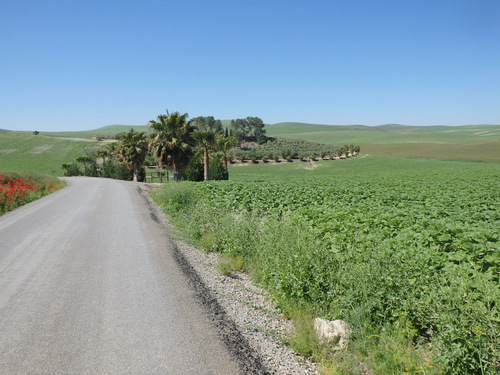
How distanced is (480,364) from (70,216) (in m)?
15.9

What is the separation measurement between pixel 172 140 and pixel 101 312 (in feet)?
110

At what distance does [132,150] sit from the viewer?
52000 mm

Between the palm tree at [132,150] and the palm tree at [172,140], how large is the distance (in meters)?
14.0

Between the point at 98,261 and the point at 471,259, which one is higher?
the point at 471,259

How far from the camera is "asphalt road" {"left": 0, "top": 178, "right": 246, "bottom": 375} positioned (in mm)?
4559

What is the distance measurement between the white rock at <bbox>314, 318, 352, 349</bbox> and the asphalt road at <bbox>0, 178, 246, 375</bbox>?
1.39 metres

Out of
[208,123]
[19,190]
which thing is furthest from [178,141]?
[208,123]

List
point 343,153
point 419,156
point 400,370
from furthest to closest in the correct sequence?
point 343,153 < point 419,156 < point 400,370

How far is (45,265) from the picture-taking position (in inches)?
332

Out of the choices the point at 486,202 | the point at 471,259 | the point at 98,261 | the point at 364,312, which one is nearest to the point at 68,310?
the point at 98,261

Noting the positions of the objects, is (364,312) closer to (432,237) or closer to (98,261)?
(432,237)

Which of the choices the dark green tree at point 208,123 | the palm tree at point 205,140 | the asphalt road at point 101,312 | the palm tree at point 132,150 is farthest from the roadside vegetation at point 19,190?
the dark green tree at point 208,123

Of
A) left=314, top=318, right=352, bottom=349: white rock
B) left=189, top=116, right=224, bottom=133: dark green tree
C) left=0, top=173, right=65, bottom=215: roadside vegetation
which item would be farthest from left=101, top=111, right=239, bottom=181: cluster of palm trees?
left=189, top=116, right=224, bottom=133: dark green tree

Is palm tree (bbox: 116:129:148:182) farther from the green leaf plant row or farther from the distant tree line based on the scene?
the green leaf plant row
